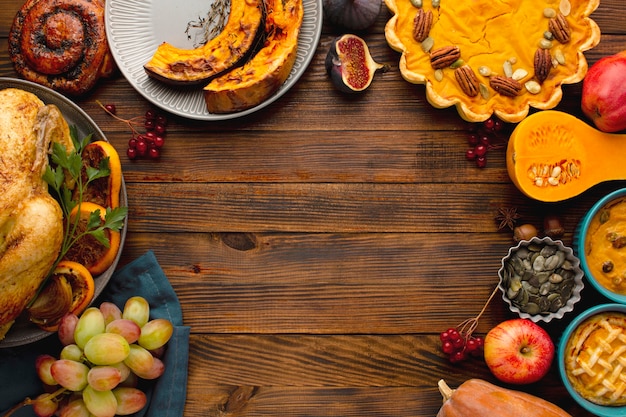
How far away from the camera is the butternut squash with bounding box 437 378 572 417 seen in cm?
151

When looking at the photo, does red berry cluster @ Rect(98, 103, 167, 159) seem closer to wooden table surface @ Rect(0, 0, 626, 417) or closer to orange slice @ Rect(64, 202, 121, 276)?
wooden table surface @ Rect(0, 0, 626, 417)

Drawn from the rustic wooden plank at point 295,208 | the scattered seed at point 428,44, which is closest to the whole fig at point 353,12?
the scattered seed at point 428,44

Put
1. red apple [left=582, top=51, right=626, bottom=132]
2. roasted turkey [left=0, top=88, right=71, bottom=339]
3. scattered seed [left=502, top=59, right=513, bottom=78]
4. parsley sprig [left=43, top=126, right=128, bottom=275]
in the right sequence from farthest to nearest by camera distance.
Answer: scattered seed [left=502, top=59, right=513, bottom=78], red apple [left=582, top=51, right=626, bottom=132], parsley sprig [left=43, top=126, right=128, bottom=275], roasted turkey [left=0, top=88, right=71, bottom=339]

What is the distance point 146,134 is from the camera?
169 cm

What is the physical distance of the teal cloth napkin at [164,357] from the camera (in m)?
1.58

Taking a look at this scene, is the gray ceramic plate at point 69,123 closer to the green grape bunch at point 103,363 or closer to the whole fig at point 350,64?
the green grape bunch at point 103,363

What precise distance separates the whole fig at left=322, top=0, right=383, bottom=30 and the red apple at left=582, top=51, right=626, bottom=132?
2.03 feet

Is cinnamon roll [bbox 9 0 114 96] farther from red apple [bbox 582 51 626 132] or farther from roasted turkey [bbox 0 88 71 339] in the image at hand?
red apple [bbox 582 51 626 132]

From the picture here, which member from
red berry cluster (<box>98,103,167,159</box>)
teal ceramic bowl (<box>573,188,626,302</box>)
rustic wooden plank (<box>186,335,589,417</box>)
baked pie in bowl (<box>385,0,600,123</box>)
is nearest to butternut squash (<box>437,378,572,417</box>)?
rustic wooden plank (<box>186,335,589,417</box>)

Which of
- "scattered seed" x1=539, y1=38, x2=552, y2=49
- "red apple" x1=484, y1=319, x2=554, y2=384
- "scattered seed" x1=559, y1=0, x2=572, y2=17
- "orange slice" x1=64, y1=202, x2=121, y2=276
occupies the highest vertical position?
"scattered seed" x1=559, y1=0, x2=572, y2=17

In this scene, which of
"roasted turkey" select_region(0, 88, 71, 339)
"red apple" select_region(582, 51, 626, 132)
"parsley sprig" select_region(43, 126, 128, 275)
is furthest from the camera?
"red apple" select_region(582, 51, 626, 132)

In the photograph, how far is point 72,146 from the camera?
1.51 meters

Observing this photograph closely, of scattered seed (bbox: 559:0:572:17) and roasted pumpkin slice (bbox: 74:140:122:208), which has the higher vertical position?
scattered seed (bbox: 559:0:572:17)

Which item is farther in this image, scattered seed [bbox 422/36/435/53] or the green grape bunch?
scattered seed [bbox 422/36/435/53]
